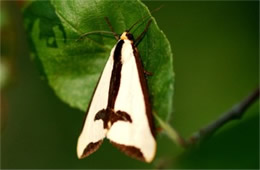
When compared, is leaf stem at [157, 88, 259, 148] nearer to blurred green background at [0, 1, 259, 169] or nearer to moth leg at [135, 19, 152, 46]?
moth leg at [135, 19, 152, 46]

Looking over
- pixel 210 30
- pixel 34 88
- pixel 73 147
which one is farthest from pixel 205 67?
pixel 34 88

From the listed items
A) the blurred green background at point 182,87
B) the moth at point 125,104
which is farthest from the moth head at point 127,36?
the blurred green background at point 182,87

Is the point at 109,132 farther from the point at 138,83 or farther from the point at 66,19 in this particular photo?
the point at 66,19

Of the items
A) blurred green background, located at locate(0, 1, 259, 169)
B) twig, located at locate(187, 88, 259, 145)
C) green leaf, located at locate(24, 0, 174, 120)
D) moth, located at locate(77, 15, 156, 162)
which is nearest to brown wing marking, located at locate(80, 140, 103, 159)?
moth, located at locate(77, 15, 156, 162)

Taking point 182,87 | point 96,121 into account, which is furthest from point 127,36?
point 182,87

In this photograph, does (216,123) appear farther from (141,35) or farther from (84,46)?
(84,46)

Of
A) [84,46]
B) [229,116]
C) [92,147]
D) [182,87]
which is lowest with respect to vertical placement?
[182,87]
